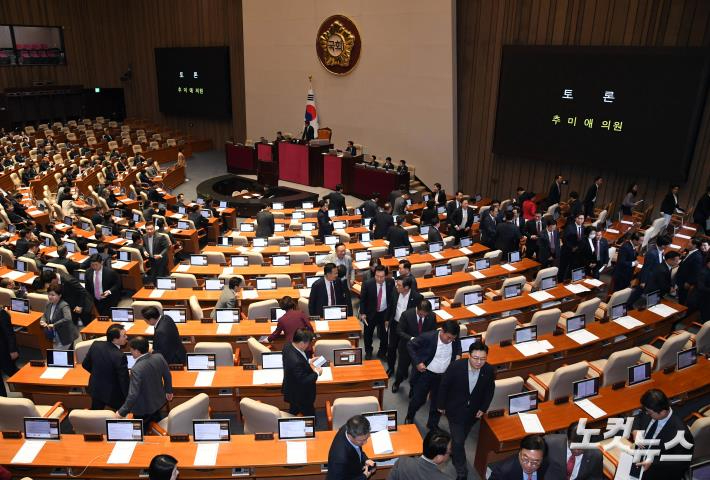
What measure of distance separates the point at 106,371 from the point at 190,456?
138cm

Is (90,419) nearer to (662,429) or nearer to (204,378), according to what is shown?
(204,378)

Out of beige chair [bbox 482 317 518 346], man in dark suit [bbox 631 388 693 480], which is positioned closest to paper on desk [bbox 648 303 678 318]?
beige chair [bbox 482 317 518 346]

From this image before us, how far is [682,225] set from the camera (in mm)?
11391

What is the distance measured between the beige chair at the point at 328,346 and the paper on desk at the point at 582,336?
298cm

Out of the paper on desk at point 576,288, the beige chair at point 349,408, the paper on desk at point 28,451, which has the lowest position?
the paper on desk at point 28,451

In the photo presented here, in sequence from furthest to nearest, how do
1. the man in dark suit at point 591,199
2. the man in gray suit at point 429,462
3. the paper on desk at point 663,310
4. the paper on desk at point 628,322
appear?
the man in dark suit at point 591,199, the paper on desk at point 663,310, the paper on desk at point 628,322, the man in gray suit at point 429,462

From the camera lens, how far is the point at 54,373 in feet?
19.3

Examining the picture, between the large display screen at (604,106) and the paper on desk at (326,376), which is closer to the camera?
the paper on desk at (326,376)

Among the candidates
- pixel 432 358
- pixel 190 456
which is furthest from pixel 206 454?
pixel 432 358

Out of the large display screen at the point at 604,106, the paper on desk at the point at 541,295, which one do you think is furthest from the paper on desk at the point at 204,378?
the large display screen at the point at 604,106

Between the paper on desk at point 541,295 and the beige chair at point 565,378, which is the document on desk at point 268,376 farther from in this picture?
the paper on desk at point 541,295

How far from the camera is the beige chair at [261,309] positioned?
7.21 meters

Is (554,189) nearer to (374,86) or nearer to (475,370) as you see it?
(374,86)

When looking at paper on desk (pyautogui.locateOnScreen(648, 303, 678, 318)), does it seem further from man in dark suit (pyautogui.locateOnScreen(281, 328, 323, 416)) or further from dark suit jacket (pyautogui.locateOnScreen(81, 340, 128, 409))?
dark suit jacket (pyautogui.locateOnScreen(81, 340, 128, 409))
